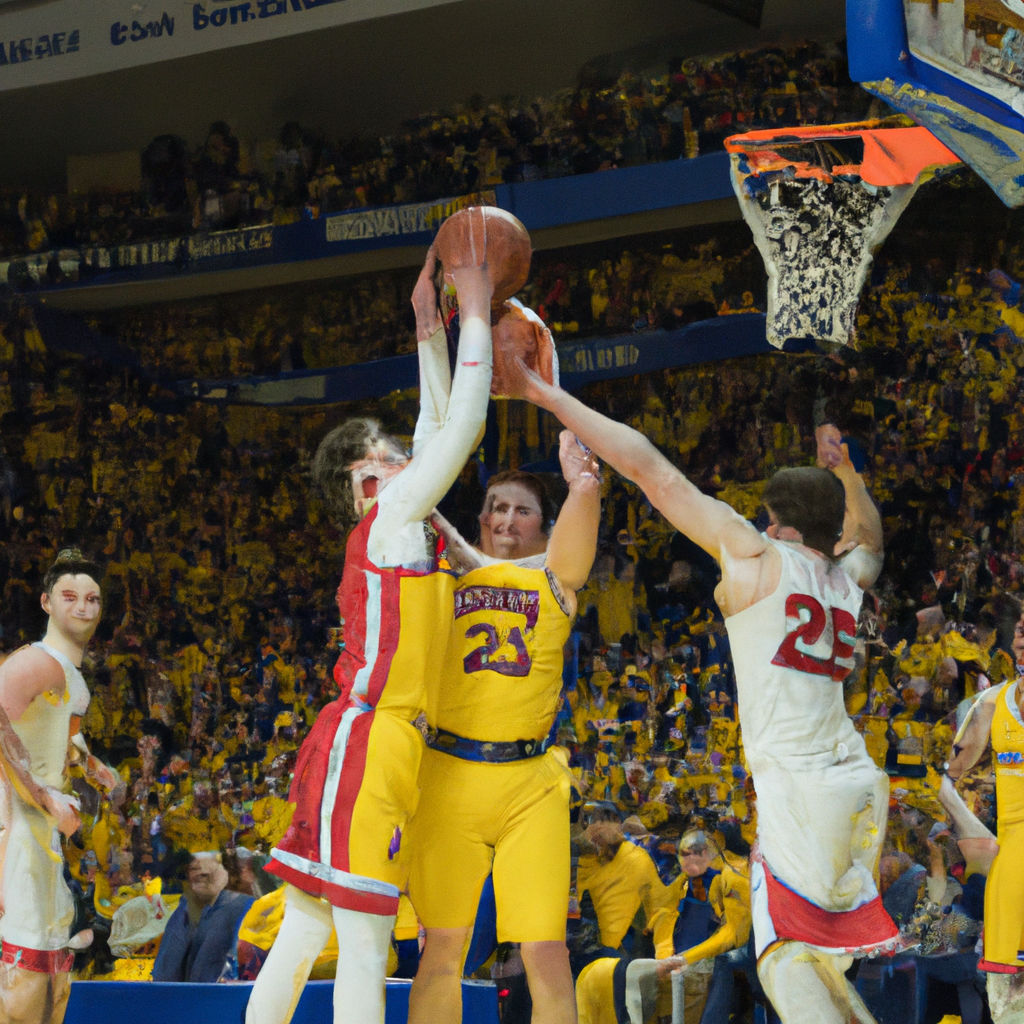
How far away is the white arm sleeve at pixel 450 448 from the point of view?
14.9 ft

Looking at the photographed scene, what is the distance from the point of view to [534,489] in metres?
4.90

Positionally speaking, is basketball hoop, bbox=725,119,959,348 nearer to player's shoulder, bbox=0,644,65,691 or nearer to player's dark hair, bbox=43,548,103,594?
player's dark hair, bbox=43,548,103,594

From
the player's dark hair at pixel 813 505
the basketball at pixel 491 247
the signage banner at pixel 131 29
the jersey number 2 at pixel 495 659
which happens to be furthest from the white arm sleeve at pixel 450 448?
the signage banner at pixel 131 29

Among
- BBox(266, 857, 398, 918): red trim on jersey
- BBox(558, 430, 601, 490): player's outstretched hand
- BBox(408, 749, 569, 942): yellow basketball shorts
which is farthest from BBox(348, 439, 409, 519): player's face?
BBox(266, 857, 398, 918): red trim on jersey

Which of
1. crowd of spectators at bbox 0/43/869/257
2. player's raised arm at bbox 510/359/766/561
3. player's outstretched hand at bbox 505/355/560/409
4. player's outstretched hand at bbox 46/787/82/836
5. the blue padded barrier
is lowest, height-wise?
the blue padded barrier

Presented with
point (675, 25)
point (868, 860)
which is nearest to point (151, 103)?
point (675, 25)

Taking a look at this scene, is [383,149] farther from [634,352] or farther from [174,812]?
[174,812]

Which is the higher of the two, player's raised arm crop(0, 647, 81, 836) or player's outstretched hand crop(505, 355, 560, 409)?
player's outstretched hand crop(505, 355, 560, 409)

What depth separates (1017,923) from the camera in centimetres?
457

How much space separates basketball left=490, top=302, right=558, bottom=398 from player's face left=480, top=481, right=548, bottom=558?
361mm

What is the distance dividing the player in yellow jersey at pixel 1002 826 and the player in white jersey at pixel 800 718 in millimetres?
474

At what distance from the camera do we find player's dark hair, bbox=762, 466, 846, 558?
14.9 ft

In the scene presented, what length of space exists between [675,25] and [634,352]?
1822 millimetres

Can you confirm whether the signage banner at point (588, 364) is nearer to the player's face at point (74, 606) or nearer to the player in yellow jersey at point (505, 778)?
the player in yellow jersey at point (505, 778)
